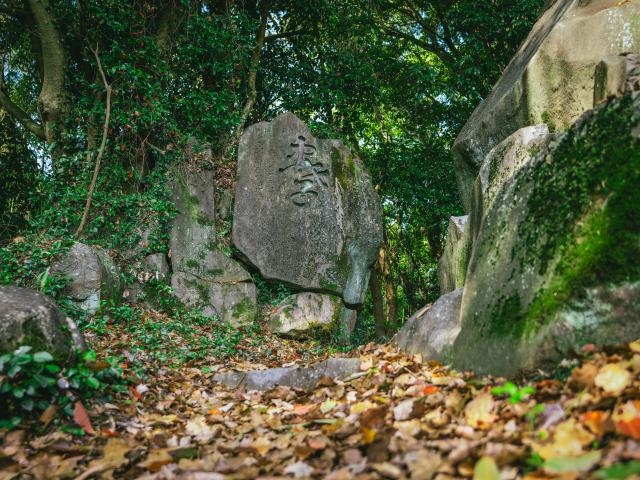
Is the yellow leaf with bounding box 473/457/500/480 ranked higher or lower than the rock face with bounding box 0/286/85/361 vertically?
lower

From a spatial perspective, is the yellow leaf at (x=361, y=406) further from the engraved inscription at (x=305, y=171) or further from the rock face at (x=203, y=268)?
the engraved inscription at (x=305, y=171)

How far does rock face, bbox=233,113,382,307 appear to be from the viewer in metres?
7.39

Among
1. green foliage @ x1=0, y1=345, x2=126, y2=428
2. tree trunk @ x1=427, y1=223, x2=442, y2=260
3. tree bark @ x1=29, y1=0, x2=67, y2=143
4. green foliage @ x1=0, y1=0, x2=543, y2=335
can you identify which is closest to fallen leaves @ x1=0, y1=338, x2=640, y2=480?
green foliage @ x1=0, y1=345, x2=126, y2=428

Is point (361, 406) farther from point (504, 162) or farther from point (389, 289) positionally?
point (389, 289)

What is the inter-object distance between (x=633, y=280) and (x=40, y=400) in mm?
2993

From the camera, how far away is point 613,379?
1.71 metres

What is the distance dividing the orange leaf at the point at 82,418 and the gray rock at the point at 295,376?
57.8 inches

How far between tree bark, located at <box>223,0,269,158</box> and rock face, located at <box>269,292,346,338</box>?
2.93 meters

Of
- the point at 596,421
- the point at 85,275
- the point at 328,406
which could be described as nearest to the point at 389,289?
the point at 85,275

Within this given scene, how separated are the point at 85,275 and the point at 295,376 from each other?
3.34 metres

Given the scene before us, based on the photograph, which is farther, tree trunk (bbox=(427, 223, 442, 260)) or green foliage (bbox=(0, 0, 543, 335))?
tree trunk (bbox=(427, 223, 442, 260))

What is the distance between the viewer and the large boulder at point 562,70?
13.2 ft

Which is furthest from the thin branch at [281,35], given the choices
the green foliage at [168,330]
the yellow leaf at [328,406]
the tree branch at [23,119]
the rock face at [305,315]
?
the yellow leaf at [328,406]

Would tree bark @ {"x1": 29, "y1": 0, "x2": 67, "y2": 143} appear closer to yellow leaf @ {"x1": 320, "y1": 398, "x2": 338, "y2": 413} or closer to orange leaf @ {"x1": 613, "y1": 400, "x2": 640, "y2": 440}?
yellow leaf @ {"x1": 320, "y1": 398, "x2": 338, "y2": 413}
